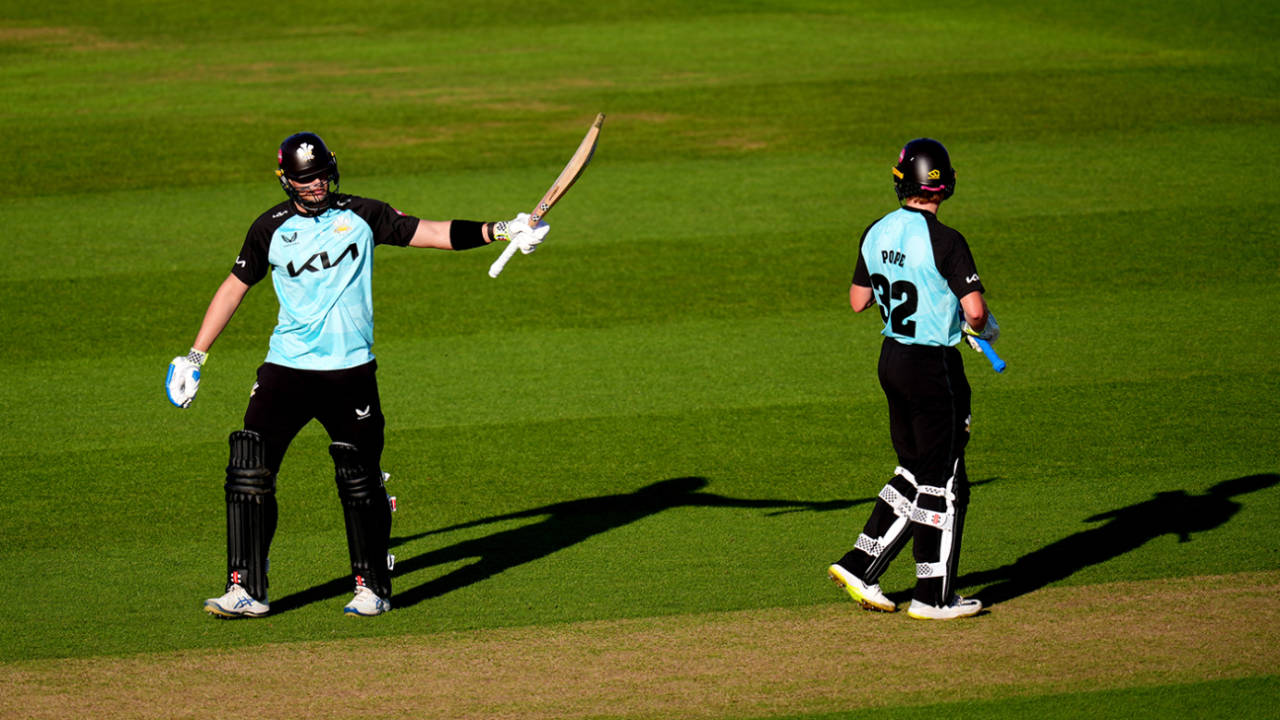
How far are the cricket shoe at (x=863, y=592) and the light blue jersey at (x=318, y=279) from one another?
237 cm

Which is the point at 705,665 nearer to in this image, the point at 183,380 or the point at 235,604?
the point at 235,604

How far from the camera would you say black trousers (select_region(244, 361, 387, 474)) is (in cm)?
660

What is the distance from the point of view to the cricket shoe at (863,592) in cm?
660

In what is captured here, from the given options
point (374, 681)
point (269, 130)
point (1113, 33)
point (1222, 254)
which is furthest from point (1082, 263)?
point (1113, 33)

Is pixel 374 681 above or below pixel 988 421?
below

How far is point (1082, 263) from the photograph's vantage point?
41.5ft

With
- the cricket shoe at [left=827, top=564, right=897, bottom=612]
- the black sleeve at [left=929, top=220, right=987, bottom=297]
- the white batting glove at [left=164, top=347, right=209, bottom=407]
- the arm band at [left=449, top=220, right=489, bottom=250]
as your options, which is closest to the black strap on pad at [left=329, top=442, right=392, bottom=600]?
the white batting glove at [left=164, top=347, right=209, bottom=407]

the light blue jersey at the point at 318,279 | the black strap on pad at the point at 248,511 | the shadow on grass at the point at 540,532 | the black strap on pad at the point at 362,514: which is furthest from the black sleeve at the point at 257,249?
the shadow on grass at the point at 540,532

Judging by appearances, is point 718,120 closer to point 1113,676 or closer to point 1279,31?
point 1279,31

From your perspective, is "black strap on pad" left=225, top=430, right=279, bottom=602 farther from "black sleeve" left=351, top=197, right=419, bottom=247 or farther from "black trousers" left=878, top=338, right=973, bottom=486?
"black trousers" left=878, top=338, right=973, bottom=486

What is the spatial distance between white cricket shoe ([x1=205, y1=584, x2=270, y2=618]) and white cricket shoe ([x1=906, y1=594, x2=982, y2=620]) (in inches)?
116

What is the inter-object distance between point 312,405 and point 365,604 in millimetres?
935

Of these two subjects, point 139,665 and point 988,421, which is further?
point 988,421

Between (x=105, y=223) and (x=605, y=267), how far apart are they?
5186 millimetres
